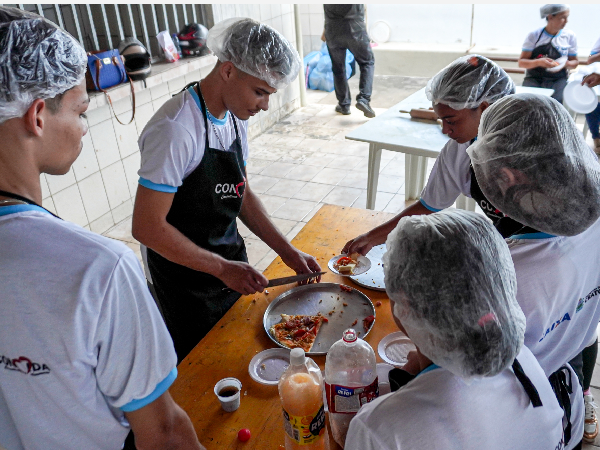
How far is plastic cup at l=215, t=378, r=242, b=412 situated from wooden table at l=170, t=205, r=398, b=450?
24mm

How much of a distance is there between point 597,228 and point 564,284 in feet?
0.85

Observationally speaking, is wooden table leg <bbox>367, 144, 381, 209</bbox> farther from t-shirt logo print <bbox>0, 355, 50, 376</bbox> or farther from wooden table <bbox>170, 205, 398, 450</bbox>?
t-shirt logo print <bbox>0, 355, 50, 376</bbox>

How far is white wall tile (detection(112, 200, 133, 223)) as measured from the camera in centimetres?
500

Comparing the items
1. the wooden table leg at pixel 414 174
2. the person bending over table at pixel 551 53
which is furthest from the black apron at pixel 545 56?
the wooden table leg at pixel 414 174

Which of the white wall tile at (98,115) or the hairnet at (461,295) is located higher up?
the hairnet at (461,295)

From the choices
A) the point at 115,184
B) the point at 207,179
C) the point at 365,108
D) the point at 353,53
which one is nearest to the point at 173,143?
the point at 207,179

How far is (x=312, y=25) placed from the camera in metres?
9.91

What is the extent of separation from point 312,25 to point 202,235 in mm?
8809

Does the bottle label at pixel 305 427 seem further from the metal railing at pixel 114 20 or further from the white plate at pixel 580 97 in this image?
the white plate at pixel 580 97

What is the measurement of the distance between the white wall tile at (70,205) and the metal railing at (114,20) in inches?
54.9

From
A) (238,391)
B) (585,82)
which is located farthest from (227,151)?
(585,82)

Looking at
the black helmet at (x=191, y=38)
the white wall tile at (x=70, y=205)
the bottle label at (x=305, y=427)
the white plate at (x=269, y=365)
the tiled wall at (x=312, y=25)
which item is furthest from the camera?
the tiled wall at (x=312, y=25)

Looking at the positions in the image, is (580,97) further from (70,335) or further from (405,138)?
(70,335)

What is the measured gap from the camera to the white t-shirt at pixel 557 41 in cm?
569
